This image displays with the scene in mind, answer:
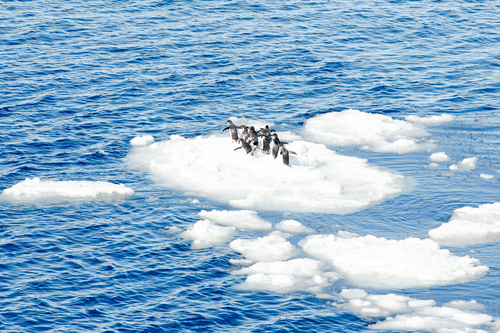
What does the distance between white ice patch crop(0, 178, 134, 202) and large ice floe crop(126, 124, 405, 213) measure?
282cm

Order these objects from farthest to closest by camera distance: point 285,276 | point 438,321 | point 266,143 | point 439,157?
point 266,143 < point 439,157 < point 285,276 < point 438,321

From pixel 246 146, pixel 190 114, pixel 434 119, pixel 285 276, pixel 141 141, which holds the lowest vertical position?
pixel 285 276

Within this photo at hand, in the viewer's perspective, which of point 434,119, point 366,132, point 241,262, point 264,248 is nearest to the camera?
point 241,262

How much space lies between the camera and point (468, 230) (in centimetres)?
2644

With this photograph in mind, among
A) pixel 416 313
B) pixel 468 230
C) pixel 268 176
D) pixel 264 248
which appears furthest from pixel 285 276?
pixel 268 176

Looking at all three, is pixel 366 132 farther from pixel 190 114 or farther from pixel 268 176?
pixel 190 114

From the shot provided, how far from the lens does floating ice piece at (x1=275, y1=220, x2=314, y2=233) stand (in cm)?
2734

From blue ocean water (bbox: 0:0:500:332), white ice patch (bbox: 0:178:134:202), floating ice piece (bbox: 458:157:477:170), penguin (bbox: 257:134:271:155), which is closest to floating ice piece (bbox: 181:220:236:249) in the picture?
blue ocean water (bbox: 0:0:500:332)

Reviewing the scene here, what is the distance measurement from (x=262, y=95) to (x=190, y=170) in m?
11.8

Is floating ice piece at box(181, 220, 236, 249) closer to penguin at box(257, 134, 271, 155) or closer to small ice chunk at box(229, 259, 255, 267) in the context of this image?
small ice chunk at box(229, 259, 255, 267)

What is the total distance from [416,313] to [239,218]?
9629 mm

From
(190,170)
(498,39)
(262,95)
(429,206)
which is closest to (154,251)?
(190,170)

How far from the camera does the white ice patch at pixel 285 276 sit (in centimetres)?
2314

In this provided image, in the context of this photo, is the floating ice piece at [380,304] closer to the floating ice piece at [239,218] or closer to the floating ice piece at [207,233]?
the floating ice piece at [239,218]
